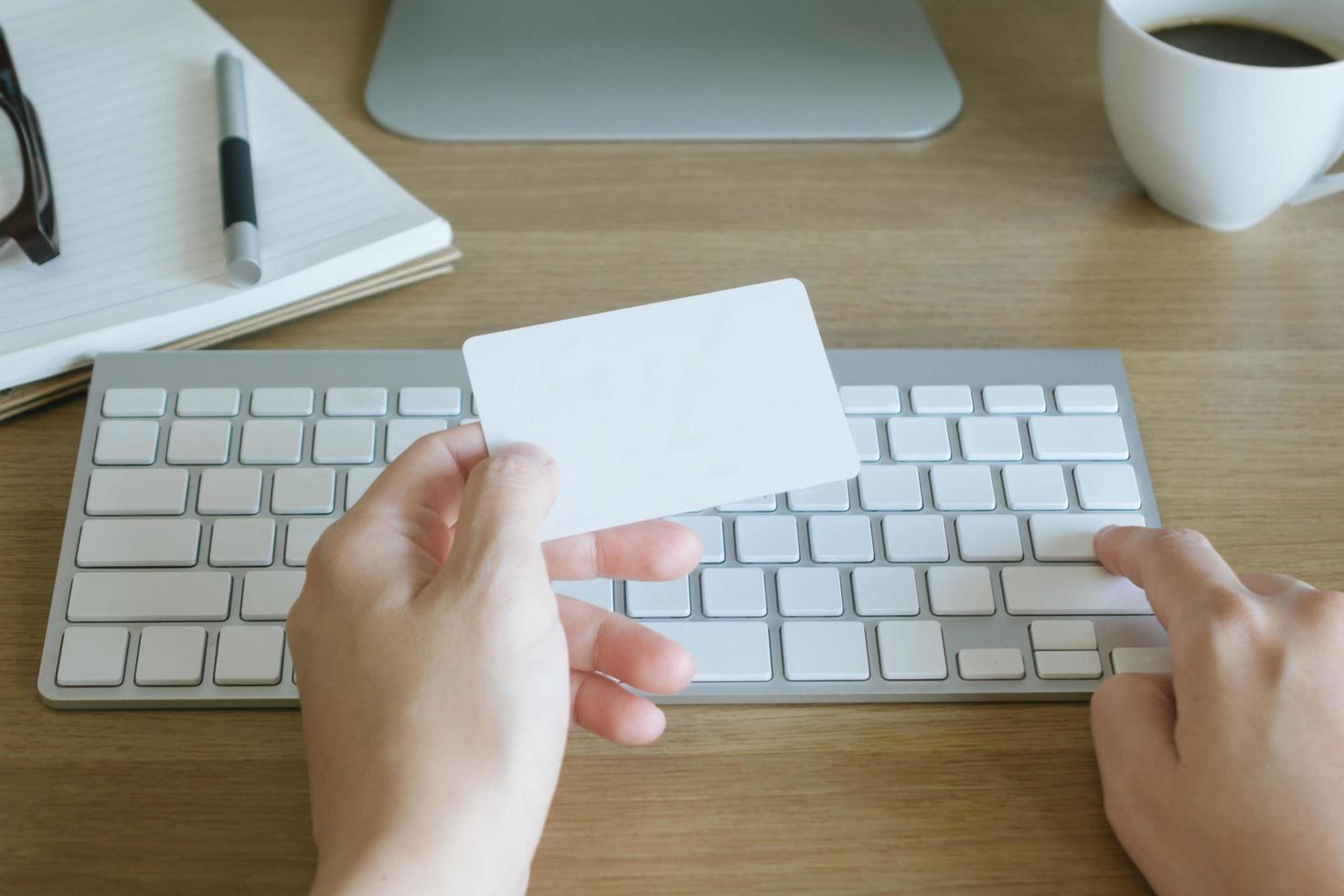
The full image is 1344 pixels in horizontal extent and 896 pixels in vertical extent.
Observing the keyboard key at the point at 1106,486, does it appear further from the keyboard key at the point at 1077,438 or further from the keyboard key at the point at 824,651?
the keyboard key at the point at 824,651

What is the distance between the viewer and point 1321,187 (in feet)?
2.25

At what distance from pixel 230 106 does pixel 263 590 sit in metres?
0.36

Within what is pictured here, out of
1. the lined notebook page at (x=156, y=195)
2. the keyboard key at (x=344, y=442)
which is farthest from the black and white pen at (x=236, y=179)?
the keyboard key at (x=344, y=442)

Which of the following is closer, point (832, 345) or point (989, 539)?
point (989, 539)

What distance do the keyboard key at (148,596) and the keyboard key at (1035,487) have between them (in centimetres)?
36

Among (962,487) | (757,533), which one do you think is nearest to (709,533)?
(757,533)

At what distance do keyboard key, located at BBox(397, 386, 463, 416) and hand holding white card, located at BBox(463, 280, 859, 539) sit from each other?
0.10 m

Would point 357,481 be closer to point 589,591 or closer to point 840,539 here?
point 589,591

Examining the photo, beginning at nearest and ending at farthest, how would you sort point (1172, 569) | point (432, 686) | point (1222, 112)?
point (432, 686) < point (1172, 569) < point (1222, 112)

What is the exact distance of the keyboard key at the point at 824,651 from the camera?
0.50 metres

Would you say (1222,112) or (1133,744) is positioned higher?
(1222,112)

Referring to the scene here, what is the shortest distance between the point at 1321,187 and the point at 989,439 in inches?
11.8

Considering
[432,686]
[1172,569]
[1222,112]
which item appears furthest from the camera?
[1222,112]

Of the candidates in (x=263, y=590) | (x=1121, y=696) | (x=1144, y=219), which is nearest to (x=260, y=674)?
(x=263, y=590)
